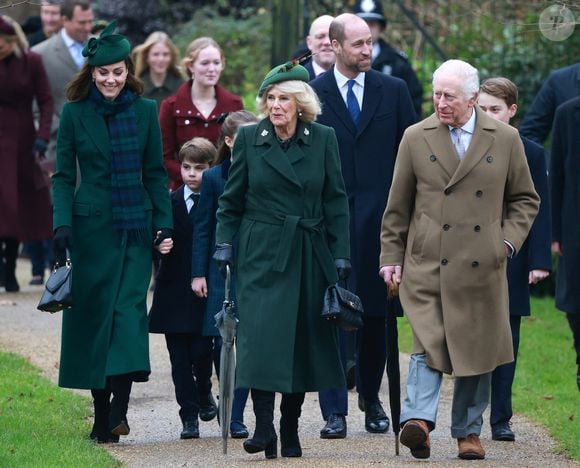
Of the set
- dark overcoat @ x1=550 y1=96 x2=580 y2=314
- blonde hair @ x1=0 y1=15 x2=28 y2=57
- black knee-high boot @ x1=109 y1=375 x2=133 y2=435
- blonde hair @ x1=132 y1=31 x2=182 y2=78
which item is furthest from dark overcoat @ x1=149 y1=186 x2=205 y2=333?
blonde hair @ x1=0 y1=15 x2=28 y2=57

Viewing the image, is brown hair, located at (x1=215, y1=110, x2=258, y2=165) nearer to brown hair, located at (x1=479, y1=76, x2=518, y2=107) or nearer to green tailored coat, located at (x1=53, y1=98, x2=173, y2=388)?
green tailored coat, located at (x1=53, y1=98, x2=173, y2=388)

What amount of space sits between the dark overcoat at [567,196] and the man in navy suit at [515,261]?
82 centimetres

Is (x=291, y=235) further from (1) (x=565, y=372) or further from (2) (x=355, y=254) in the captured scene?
(1) (x=565, y=372)

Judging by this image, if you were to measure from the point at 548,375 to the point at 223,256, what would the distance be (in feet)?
13.9

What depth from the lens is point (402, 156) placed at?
7.98m

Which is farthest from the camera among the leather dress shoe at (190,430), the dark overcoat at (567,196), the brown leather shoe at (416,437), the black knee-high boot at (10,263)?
the black knee-high boot at (10,263)

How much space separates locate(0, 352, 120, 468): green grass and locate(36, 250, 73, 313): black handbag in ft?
2.24

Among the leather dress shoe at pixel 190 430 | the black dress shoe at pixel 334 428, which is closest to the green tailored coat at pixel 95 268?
the leather dress shoe at pixel 190 430

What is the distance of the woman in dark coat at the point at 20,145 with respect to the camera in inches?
541

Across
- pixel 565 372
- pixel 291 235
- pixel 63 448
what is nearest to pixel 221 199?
pixel 291 235

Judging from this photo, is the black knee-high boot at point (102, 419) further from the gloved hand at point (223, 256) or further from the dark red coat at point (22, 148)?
the dark red coat at point (22, 148)

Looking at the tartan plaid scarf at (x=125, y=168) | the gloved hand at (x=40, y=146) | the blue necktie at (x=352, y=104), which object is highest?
the blue necktie at (x=352, y=104)

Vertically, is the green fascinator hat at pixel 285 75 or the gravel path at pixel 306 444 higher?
the green fascinator hat at pixel 285 75

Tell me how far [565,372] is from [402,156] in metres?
3.97
